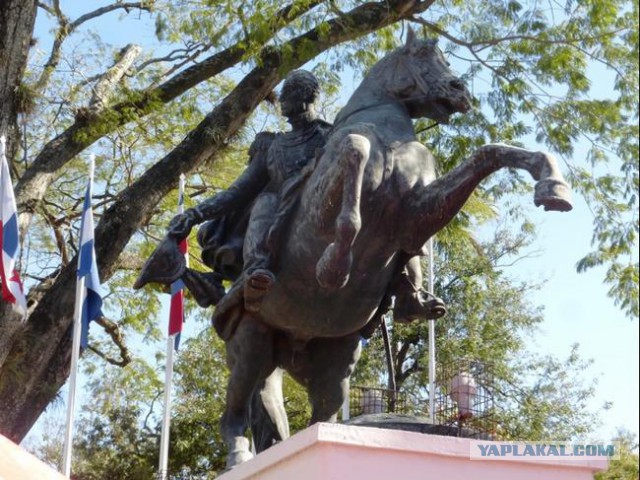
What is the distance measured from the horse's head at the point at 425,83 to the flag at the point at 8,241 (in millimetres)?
7024

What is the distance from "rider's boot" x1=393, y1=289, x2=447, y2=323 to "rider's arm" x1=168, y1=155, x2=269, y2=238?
126cm

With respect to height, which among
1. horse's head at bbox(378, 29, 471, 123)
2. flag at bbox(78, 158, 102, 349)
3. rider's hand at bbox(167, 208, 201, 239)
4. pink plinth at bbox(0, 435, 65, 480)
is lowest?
pink plinth at bbox(0, 435, 65, 480)

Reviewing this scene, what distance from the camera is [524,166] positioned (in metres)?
6.50

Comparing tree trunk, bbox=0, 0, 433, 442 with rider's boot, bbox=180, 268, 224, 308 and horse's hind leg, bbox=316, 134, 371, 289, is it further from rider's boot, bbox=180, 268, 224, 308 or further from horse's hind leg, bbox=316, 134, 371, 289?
horse's hind leg, bbox=316, 134, 371, 289

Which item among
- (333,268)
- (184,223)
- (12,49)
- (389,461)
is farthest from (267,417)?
(12,49)

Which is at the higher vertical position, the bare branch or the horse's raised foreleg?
the bare branch

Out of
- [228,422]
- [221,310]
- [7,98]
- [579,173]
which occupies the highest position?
[7,98]

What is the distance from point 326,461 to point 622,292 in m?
7.93

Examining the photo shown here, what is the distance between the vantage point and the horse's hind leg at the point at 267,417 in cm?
752

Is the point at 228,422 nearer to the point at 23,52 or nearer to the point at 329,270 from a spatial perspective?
the point at 329,270

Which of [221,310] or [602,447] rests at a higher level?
[221,310]

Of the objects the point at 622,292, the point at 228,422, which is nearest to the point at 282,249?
the point at 228,422

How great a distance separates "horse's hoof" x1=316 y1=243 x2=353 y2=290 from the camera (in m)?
6.54

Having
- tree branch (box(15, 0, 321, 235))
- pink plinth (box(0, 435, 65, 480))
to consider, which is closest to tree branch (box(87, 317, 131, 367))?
tree branch (box(15, 0, 321, 235))
